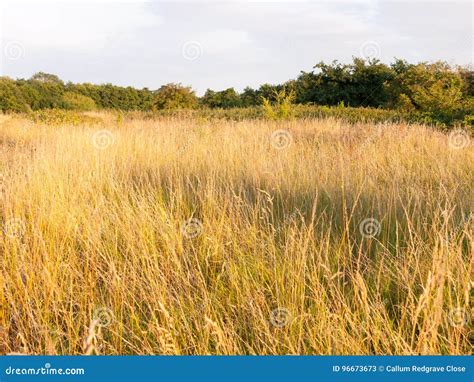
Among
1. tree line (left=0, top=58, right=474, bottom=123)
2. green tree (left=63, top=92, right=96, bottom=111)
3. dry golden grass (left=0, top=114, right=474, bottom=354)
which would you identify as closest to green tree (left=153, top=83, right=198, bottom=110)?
tree line (left=0, top=58, right=474, bottom=123)

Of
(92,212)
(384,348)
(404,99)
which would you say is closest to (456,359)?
(384,348)

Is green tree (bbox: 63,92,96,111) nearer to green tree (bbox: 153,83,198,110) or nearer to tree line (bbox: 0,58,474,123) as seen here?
tree line (bbox: 0,58,474,123)

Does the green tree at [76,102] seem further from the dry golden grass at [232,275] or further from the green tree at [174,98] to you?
the dry golden grass at [232,275]

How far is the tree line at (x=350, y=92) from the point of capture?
1357 centimetres

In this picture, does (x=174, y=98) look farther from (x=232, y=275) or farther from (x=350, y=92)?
(x=232, y=275)

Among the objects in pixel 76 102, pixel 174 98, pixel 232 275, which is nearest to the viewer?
pixel 232 275

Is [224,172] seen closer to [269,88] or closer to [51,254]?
[51,254]

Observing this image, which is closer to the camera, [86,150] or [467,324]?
[467,324]

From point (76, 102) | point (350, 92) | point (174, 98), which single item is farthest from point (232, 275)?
point (76, 102)

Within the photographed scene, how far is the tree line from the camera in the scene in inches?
534

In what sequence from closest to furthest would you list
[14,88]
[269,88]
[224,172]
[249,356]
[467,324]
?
[249,356]
[467,324]
[224,172]
[269,88]
[14,88]

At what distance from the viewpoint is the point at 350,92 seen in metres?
20.1

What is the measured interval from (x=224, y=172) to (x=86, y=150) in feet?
7.73

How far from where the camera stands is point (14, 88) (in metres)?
26.4
